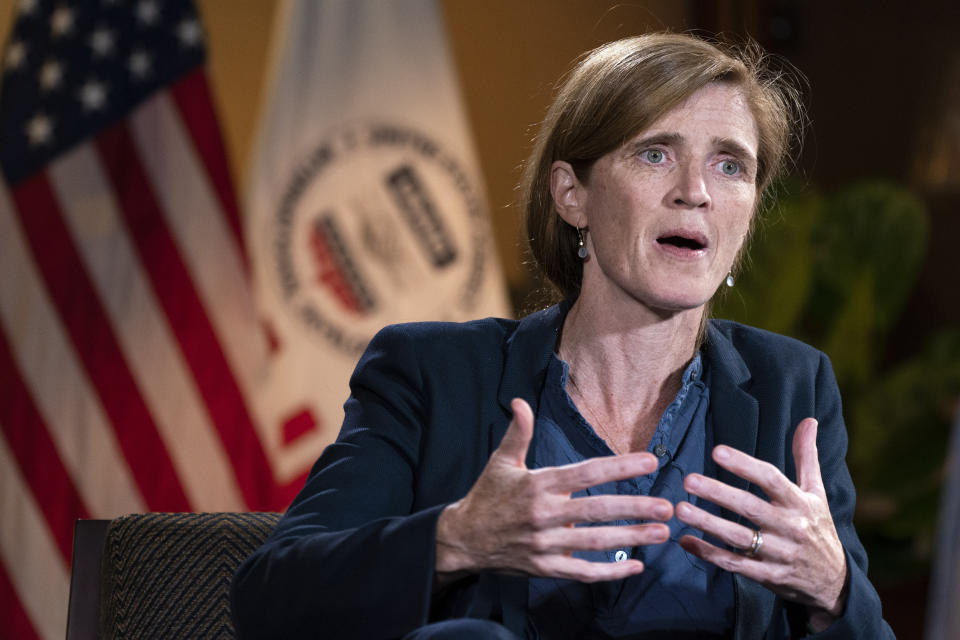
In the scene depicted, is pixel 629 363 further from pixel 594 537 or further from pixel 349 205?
pixel 349 205

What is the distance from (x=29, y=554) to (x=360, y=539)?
2101mm

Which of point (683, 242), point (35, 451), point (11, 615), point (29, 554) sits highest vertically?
point (683, 242)

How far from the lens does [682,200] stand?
1357 mm

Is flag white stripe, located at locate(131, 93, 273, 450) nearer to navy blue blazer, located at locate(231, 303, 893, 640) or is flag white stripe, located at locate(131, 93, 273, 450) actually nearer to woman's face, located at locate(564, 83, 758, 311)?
navy blue blazer, located at locate(231, 303, 893, 640)

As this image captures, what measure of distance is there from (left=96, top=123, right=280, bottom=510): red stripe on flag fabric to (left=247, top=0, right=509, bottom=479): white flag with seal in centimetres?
13

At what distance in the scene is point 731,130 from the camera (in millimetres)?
1390

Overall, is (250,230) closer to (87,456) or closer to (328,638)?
(87,456)

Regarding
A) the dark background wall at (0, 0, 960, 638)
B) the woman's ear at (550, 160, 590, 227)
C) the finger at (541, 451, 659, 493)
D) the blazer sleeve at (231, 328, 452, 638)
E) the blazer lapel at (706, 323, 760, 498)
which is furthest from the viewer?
the dark background wall at (0, 0, 960, 638)

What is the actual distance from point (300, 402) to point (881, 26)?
3.69 metres

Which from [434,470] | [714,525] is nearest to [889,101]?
[434,470]

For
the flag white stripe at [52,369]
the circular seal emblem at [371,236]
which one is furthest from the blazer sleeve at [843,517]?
the flag white stripe at [52,369]

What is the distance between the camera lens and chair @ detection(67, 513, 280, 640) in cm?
127

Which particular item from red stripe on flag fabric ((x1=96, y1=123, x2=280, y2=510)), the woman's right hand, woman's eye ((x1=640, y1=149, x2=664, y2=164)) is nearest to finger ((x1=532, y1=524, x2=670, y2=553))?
the woman's right hand

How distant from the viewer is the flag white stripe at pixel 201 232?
3.04 metres
